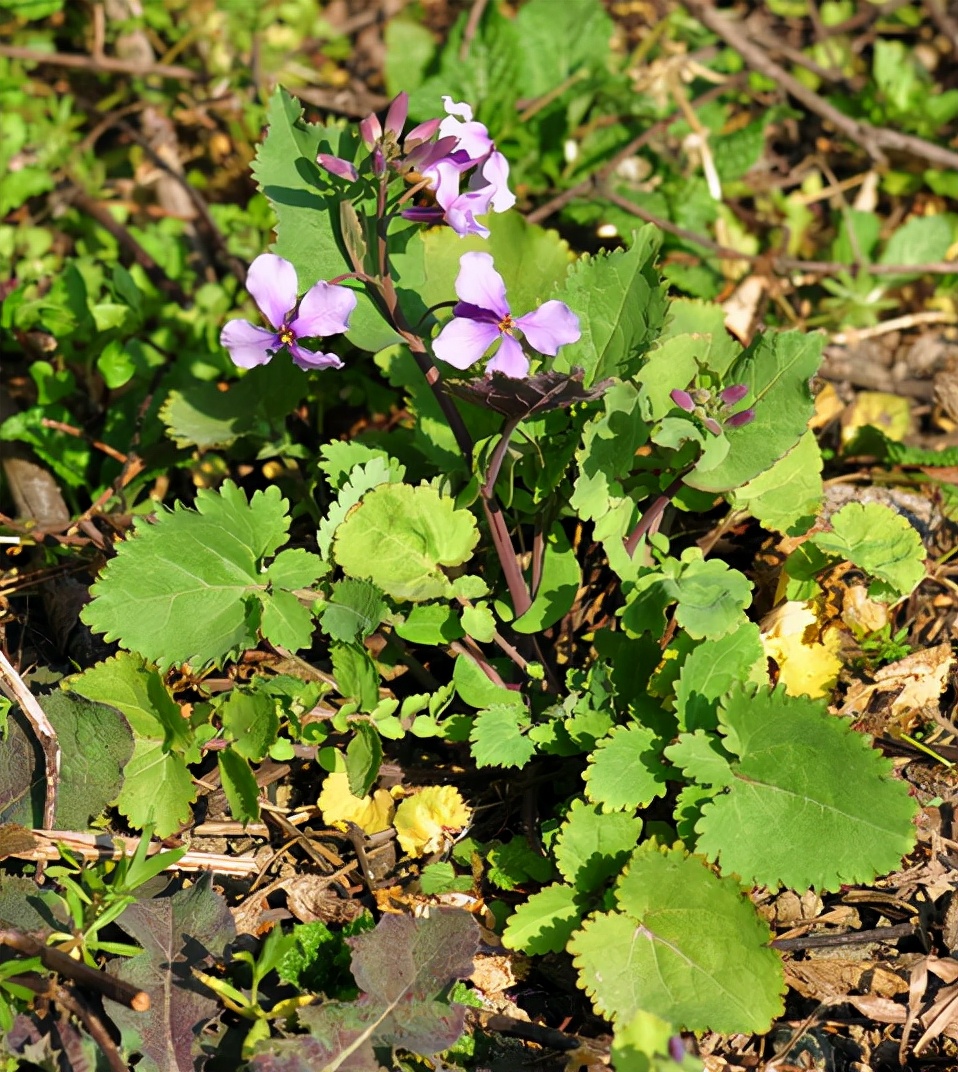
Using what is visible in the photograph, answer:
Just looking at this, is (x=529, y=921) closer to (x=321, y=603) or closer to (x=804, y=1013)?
(x=804, y=1013)

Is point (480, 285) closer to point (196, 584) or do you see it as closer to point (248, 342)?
point (248, 342)

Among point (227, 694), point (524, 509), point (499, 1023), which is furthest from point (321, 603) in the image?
point (499, 1023)

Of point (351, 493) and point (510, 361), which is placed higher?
point (510, 361)

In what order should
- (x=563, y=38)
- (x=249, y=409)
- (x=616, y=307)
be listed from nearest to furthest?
(x=616, y=307), (x=249, y=409), (x=563, y=38)

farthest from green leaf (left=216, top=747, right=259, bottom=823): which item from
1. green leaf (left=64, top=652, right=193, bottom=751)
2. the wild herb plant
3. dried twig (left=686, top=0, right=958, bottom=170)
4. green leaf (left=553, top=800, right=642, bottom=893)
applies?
dried twig (left=686, top=0, right=958, bottom=170)

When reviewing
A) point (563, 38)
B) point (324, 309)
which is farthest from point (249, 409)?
point (563, 38)

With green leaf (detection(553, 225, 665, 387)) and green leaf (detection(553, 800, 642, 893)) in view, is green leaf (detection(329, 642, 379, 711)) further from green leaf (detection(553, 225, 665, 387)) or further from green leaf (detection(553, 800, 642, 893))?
green leaf (detection(553, 225, 665, 387))
